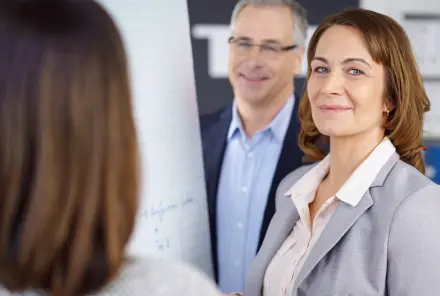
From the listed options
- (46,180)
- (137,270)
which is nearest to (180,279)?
(137,270)

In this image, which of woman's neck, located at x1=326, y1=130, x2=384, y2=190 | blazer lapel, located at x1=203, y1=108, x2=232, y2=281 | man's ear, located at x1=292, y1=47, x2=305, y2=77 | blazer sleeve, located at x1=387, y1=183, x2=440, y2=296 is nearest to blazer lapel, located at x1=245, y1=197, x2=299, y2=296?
woman's neck, located at x1=326, y1=130, x2=384, y2=190

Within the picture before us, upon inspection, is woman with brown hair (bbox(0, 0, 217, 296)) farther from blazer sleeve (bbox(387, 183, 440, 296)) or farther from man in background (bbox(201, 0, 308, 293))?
man in background (bbox(201, 0, 308, 293))

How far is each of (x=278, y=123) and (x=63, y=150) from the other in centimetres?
144

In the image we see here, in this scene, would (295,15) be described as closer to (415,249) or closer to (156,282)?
(415,249)

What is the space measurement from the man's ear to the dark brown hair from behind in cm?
143

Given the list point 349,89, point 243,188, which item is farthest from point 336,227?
point 243,188

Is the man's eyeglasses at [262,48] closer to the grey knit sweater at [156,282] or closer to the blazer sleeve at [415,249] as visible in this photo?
the blazer sleeve at [415,249]

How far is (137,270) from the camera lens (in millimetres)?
717

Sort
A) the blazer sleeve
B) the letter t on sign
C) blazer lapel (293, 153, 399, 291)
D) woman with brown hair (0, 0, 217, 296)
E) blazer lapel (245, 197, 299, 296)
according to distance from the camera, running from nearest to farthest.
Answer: woman with brown hair (0, 0, 217, 296), the blazer sleeve, blazer lapel (293, 153, 399, 291), blazer lapel (245, 197, 299, 296), the letter t on sign

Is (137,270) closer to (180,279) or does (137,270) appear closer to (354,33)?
(180,279)

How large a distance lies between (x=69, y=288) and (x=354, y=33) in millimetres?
1206

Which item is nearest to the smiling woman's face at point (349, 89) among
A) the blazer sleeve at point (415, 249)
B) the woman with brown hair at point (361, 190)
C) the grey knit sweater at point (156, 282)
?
the woman with brown hair at point (361, 190)

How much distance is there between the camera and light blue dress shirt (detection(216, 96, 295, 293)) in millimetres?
2014

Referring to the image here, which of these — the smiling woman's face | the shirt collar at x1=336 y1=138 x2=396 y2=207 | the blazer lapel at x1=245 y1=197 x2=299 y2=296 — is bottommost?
the blazer lapel at x1=245 y1=197 x2=299 y2=296
